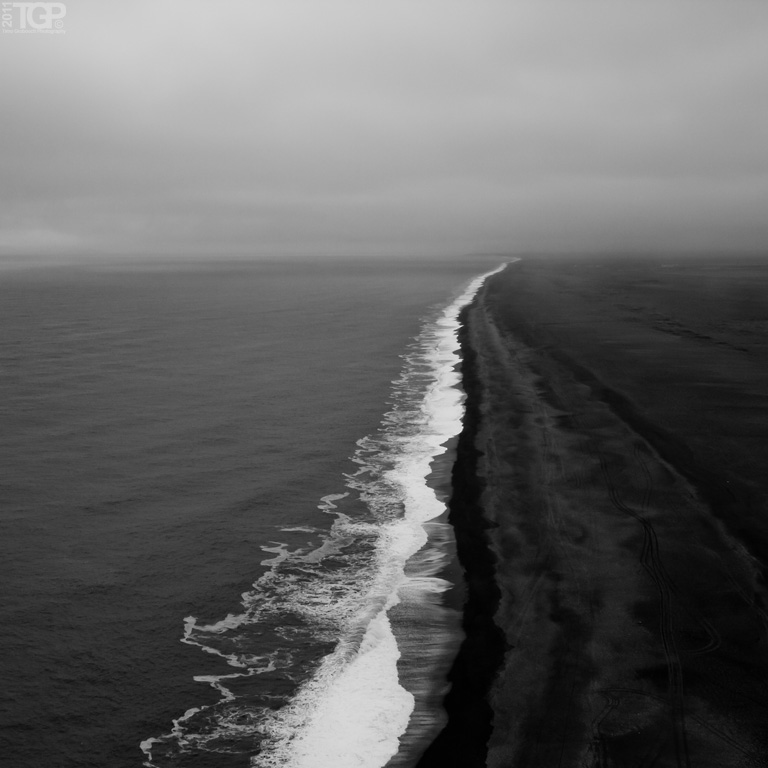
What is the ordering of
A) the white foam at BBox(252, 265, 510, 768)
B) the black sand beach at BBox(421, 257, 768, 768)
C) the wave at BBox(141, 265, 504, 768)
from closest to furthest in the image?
the black sand beach at BBox(421, 257, 768, 768) < the white foam at BBox(252, 265, 510, 768) < the wave at BBox(141, 265, 504, 768)

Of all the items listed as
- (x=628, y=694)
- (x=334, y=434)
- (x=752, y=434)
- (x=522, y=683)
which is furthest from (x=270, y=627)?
(x=752, y=434)

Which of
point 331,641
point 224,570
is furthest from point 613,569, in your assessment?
point 224,570

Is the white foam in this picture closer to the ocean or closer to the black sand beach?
the ocean

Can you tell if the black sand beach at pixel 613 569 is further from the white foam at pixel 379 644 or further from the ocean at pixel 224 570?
the ocean at pixel 224 570

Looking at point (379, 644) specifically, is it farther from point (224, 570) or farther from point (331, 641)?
point (224, 570)

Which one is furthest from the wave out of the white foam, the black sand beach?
the black sand beach
